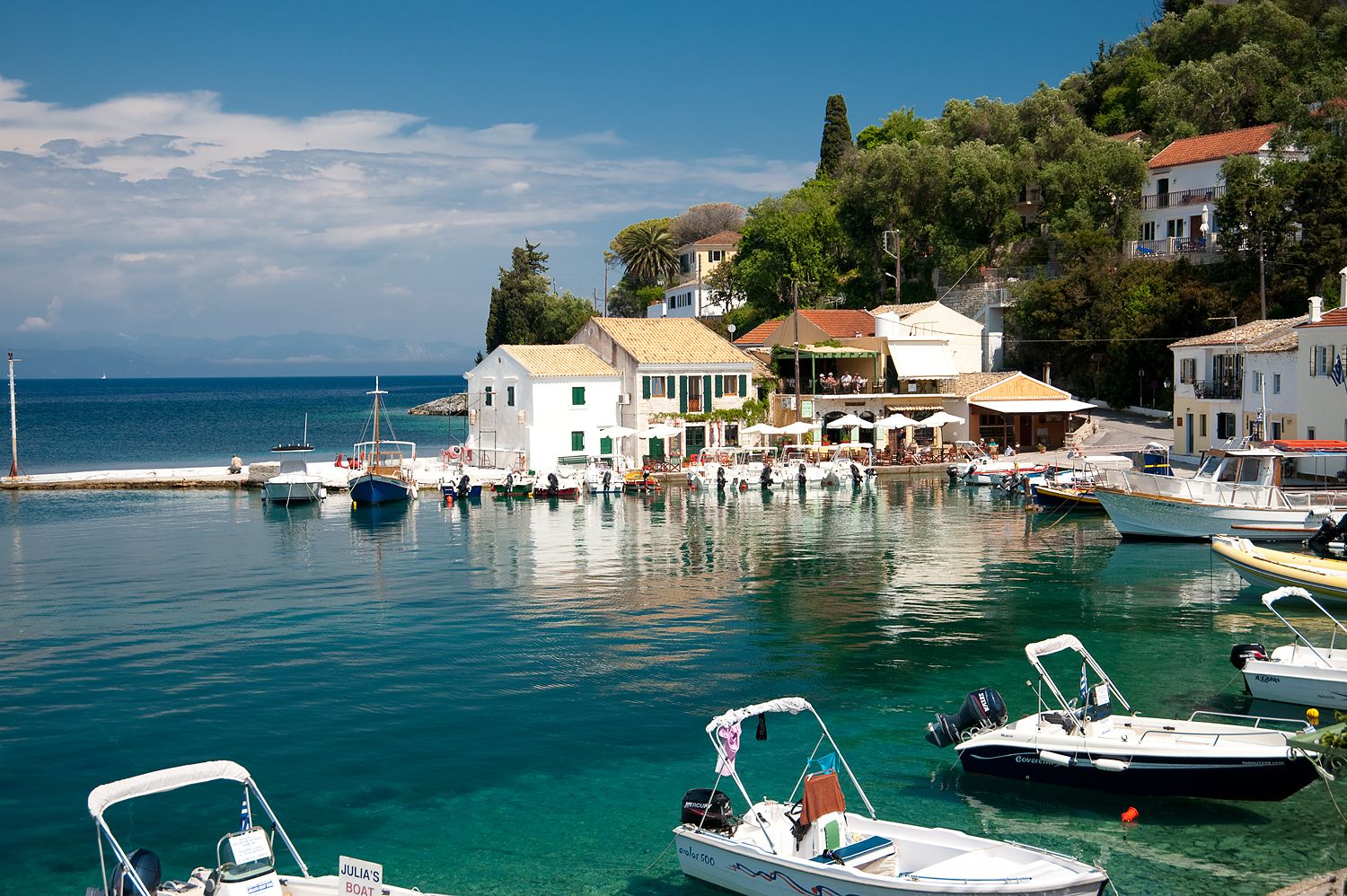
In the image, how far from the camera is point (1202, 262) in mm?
71375

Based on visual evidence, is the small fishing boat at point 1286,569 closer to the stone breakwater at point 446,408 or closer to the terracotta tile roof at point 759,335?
the terracotta tile roof at point 759,335

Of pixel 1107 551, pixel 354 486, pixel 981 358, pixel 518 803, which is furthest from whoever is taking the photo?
pixel 981 358

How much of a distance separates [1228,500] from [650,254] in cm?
8378

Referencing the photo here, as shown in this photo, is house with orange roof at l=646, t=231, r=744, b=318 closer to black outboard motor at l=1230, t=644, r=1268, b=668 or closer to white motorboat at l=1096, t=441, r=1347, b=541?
white motorboat at l=1096, t=441, r=1347, b=541

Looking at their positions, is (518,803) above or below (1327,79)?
below

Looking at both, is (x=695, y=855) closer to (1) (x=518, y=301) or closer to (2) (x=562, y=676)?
(2) (x=562, y=676)

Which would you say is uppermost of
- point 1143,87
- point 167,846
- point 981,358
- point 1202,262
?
point 1143,87

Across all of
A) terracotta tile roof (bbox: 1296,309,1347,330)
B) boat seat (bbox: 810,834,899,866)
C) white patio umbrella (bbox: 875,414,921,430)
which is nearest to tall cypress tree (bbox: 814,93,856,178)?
white patio umbrella (bbox: 875,414,921,430)

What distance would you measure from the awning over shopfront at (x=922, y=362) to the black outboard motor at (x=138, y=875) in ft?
195

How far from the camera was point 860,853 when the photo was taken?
13.8 m

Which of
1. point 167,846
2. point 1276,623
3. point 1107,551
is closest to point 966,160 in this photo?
point 1107,551

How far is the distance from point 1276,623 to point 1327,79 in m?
62.0

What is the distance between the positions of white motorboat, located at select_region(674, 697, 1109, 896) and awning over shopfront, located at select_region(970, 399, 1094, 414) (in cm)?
5360

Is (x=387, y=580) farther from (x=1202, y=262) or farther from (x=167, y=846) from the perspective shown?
(x=1202, y=262)
